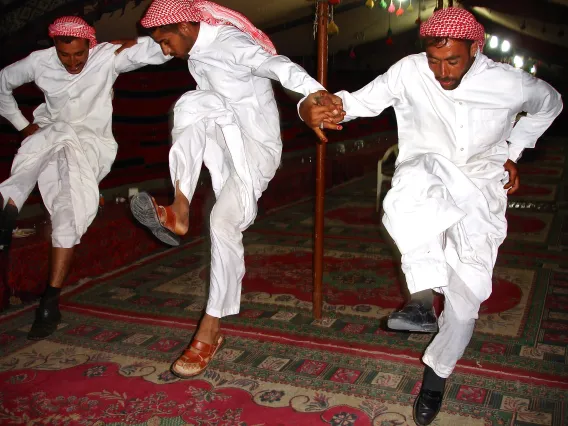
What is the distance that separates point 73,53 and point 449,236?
2.22 metres

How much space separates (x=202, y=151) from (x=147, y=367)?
104cm

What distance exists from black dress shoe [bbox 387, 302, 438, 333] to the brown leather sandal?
2.98 ft

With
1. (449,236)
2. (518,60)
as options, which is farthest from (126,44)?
(518,60)

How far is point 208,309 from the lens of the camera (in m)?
2.74

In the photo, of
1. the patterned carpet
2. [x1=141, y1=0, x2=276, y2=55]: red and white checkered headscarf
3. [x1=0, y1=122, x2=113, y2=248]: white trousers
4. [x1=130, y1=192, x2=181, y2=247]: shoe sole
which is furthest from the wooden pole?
[x1=0, y1=122, x2=113, y2=248]: white trousers

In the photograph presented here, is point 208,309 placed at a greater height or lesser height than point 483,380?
greater

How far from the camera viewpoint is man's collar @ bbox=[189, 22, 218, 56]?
269 cm

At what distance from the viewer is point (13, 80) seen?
3.31 metres

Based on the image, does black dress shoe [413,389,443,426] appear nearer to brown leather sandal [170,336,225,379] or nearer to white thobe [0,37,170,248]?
brown leather sandal [170,336,225,379]

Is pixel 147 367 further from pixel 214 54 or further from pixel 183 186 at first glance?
pixel 214 54

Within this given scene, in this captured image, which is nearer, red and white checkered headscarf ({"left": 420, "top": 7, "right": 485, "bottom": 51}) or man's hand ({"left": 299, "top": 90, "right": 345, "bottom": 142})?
red and white checkered headscarf ({"left": 420, "top": 7, "right": 485, "bottom": 51})

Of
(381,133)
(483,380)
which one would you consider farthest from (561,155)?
(483,380)

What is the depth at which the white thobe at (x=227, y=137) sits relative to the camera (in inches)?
104

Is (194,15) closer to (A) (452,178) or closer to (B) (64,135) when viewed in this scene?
(B) (64,135)
